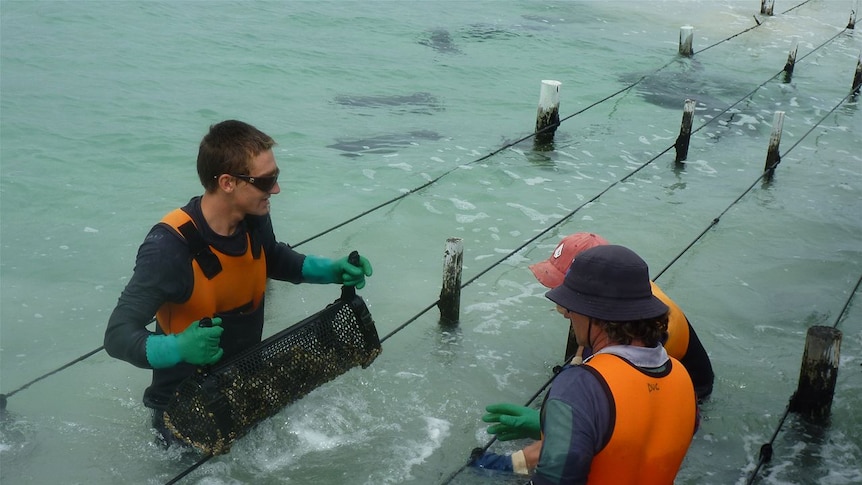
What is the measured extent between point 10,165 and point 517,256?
7654 millimetres

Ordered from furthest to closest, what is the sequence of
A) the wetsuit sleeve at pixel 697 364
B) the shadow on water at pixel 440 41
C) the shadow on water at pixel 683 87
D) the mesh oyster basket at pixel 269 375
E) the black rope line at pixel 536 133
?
the shadow on water at pixel 440 41, the shadow on water at pixel 683 87, the black rope line at pixel 536 133, the wetsuit sleeve at pixel 697 364, the mesh oyster basket at pixel 269 375

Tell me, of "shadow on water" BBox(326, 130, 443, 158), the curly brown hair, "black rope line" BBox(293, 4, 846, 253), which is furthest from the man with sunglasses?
"shadow on water" BBox(326, 130, 443, 158)

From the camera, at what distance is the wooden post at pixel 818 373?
572cm

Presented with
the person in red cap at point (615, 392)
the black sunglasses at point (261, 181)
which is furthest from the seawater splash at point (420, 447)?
the person in red cap at point (615, 392)

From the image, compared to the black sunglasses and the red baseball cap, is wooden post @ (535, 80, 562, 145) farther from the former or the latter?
the black sunglasses

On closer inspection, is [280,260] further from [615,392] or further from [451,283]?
[451,283]

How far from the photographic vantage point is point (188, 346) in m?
3.63

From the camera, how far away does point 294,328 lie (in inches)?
179

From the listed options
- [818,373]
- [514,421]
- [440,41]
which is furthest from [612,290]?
[440,41]

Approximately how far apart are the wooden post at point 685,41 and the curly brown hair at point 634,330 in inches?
818

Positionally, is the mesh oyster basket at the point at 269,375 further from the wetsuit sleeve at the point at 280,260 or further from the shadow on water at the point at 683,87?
the shadow on water at the point at 683,87

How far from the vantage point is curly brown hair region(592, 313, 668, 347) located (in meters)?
2.96

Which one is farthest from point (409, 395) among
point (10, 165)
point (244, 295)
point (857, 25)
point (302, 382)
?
point (857, 25)

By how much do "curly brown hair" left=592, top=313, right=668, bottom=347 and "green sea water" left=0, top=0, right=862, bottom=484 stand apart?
9.23ft
